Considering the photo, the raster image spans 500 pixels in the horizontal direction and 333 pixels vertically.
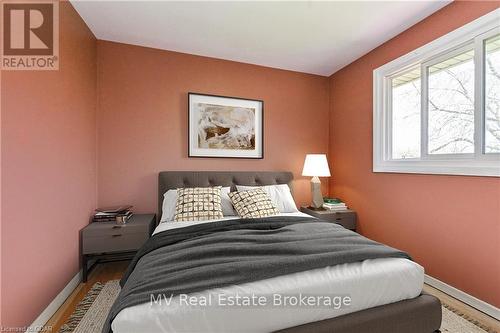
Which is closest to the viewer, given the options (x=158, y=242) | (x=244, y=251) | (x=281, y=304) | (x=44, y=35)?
(x=281, y=304)

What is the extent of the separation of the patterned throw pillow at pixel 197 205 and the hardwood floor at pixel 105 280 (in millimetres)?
948

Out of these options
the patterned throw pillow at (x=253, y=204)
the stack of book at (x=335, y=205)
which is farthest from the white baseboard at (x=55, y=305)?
the stack of book at (x=335, y=205)

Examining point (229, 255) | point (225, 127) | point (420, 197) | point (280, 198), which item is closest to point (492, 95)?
point (420, 197)

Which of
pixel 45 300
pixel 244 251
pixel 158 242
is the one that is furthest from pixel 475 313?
pixel 45 300

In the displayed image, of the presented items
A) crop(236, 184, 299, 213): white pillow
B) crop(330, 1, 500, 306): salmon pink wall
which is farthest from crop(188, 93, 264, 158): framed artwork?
crop(330, 1, 500, 306): salmon pink wall

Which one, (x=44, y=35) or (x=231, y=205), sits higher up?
(x=44, y=35)

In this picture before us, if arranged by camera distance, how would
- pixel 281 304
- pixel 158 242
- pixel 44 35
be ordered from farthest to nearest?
1. pixel 44 35
2. pixel 158 242
3. pixel 281 304

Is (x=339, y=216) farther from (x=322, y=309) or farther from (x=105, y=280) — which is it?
(x=105, y=280)

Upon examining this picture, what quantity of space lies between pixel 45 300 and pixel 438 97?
3.82 metres

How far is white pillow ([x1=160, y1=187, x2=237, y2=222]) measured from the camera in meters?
2.39

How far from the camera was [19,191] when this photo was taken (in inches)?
56.2

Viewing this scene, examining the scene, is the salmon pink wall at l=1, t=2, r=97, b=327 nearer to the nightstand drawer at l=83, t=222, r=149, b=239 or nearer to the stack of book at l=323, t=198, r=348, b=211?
the nightstand drawer at l=83, t=222, r=149, b=239

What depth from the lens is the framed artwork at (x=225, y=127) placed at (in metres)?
2.94

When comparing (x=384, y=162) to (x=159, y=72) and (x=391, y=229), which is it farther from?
(x=159, y=72)
